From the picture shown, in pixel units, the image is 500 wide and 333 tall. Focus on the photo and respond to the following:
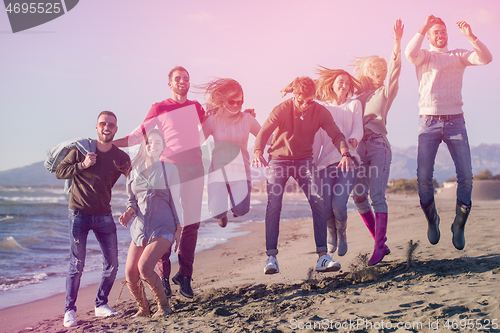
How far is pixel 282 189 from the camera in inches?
162

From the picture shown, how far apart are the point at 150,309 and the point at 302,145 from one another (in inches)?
94.2

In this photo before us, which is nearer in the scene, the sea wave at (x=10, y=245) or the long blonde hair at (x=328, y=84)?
the long blonde hair at (x=328, y=84)

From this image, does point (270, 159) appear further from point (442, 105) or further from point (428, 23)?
point (428, 23)

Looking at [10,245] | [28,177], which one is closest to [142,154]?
[10,245]

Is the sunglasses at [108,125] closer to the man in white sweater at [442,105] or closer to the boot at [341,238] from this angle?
the boot at [341,238]

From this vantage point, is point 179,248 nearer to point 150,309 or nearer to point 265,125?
point 150,309

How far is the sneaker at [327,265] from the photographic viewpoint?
3.73m

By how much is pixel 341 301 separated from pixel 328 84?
8.80ft

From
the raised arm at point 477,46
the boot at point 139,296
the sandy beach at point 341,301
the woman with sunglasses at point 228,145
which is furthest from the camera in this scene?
the woman with sunglasses at point 228,145

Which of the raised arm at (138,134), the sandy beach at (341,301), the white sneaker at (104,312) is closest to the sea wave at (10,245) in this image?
the sandy beach at (341,301)

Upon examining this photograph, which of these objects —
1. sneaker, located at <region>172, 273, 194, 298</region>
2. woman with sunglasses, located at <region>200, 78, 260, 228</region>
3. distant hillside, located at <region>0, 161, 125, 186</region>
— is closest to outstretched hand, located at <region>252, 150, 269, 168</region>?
woman with sunglasses, located at <region>200, 78, 260, 228</region>

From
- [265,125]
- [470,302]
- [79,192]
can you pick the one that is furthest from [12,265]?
[470,302]

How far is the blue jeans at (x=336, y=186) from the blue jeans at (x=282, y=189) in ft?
0.43

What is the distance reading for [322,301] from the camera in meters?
3.33
